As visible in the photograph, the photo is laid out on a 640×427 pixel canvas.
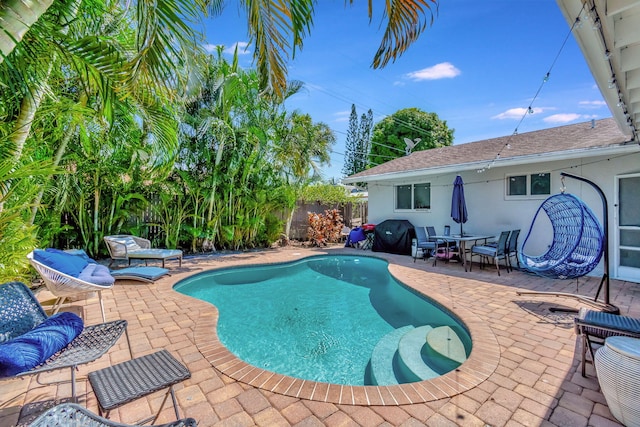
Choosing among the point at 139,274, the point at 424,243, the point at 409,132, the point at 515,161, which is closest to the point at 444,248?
the point at 424,243

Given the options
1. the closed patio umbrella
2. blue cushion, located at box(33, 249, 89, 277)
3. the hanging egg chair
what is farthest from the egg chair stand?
blue cushion, located at box(33, 249, 89, 277)

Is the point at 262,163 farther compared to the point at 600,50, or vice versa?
the point at 262,163

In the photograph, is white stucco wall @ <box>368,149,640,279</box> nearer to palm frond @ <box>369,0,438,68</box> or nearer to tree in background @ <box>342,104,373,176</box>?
palm frond @ <box>369,0,438,68</box>

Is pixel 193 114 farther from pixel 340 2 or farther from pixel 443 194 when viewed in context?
pixel 443 194

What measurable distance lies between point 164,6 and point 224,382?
3.74 meters

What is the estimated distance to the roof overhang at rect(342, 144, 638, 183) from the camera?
726 centimetres

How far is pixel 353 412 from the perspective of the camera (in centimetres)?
262

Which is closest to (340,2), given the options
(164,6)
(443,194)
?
(164,6)

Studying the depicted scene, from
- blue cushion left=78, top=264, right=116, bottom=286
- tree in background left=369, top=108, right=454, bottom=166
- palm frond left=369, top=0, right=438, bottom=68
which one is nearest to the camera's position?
palm frond left=369, top=0, right=438, bottom=68

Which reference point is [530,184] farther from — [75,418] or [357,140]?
[357,140]

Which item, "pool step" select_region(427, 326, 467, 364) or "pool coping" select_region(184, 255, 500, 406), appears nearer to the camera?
"pool coping" select_region(184, 255, 500, 406)

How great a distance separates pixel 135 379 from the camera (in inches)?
86.5

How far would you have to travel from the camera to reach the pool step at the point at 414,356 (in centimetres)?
366

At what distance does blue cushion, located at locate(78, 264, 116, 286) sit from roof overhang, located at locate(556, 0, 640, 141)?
6.40m
